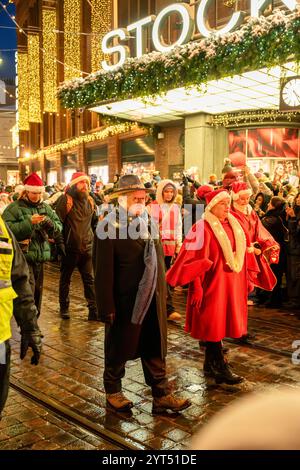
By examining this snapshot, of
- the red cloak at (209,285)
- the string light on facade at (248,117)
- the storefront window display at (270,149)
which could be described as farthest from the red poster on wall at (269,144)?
the red cloak at (209,285)

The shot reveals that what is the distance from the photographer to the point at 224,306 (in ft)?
16.5

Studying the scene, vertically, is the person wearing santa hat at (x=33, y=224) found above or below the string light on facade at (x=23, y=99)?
below

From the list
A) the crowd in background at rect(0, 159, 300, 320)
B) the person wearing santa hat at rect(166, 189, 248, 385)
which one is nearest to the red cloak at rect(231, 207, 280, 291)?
the person wearing santa hat at rect(166, 189, 248, 385)

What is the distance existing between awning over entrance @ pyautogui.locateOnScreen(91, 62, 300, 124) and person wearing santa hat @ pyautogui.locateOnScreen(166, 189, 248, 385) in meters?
6.63

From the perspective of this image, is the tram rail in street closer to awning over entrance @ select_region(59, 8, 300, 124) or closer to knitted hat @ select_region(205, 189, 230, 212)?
knitted hat @ select_region(205, 189, 230, 212)

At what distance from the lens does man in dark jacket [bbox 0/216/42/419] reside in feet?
10.0

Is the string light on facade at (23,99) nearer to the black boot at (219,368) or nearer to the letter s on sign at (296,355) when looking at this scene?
the letter s on sign at (296,355)

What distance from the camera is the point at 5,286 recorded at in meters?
3.05

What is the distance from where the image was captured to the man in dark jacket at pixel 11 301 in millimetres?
3053

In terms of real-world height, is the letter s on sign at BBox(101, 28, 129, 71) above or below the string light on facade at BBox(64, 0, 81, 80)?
below

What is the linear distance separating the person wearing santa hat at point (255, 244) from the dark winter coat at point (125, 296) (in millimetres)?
1870

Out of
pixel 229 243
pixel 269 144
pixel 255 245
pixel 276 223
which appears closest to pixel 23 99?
pixel 269 144
